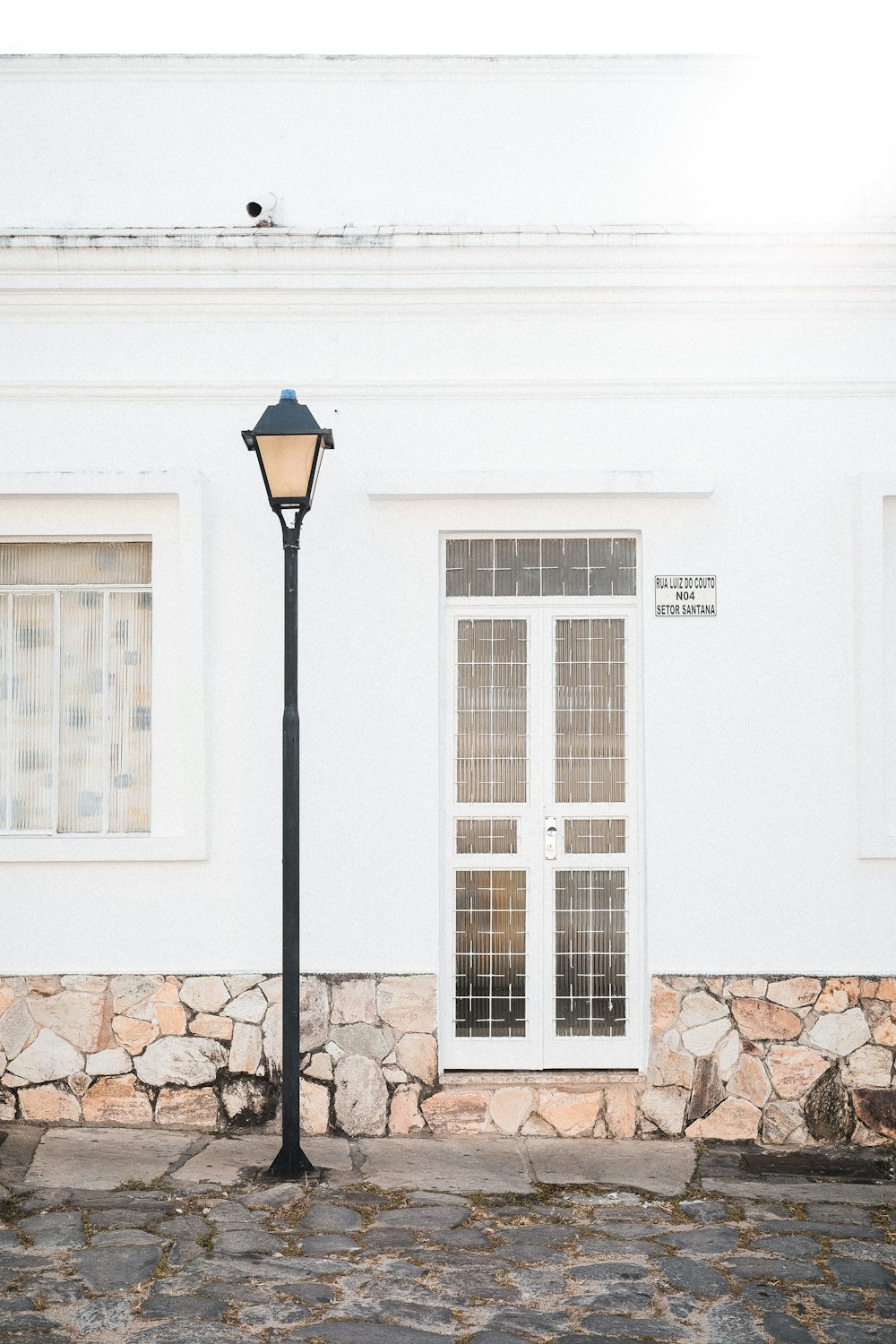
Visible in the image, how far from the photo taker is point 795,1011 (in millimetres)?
5711

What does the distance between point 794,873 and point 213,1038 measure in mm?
2743

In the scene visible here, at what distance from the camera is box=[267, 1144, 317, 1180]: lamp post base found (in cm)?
513

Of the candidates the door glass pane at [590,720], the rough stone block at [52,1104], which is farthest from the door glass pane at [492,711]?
the rough stone block at [52,1104]

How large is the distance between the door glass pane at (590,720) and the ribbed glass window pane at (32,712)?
2.39m

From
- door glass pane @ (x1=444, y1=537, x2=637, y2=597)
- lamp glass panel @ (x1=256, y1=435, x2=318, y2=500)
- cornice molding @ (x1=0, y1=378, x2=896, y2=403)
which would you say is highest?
cornice molding @ (x1=0, y1=378, x2=896, y2=403)

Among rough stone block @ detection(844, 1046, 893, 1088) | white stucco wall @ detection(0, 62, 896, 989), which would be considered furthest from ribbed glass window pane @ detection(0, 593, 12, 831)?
rough stone block @ detection(844, 1046, 893, 1088)

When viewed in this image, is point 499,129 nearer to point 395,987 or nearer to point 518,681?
point 518,681

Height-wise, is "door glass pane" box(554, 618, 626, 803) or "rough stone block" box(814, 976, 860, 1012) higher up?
"door glass pane" box(554, 618, 626, 803)

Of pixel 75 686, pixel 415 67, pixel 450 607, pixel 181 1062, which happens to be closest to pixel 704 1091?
pixel 181 1062

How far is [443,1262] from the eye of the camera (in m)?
4.34

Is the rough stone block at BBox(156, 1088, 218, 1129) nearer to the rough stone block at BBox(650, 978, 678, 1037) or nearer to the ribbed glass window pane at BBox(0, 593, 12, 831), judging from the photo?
the ribbed glass window pane at BBox(0, 593, 12, 831)

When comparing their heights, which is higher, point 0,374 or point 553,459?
point 0,374

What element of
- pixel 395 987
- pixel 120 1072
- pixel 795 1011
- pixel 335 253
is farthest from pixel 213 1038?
pixel 335 253

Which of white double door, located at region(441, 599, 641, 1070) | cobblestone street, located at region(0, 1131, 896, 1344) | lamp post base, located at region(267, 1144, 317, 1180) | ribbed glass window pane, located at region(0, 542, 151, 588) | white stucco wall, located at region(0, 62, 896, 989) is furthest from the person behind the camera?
ribbed glass window pane, located at region(0, 542, 151, 588)
